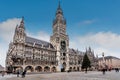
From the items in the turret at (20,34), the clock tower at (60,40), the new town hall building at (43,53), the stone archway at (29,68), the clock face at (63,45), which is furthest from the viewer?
the clock face at (63,45)

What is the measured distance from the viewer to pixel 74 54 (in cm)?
11044

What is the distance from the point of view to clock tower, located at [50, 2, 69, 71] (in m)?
95.6

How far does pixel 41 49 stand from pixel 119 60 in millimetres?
102914

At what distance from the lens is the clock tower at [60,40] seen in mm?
95556

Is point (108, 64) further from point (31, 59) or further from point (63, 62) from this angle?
point (31, 59)

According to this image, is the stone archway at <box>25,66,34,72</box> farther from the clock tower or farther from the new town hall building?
the clock tower

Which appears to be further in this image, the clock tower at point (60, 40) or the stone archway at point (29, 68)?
the clock tower at point (60, 40)

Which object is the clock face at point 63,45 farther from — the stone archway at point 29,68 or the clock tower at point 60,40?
the stone archway at point 29,68

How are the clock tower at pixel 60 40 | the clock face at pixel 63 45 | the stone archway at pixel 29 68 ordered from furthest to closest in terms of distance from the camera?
the clock face at pixel 63 45 → the clock tower at pixel 60 40 → the stone archway at pixel 29 68

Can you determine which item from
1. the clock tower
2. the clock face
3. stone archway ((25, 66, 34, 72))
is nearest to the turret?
stone archway ((25, 66, 34, 72))

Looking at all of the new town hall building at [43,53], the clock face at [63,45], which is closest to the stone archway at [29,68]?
the new town hall building at [43,53]

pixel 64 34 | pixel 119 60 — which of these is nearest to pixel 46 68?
pixel 64 34

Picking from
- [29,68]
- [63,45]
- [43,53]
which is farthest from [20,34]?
[63,45]

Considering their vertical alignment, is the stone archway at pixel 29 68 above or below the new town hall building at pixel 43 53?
below
